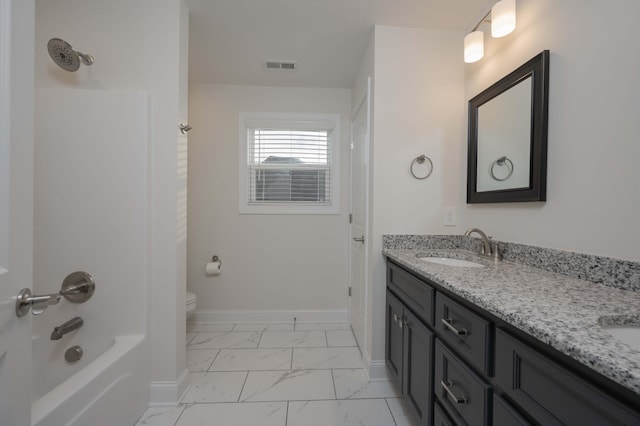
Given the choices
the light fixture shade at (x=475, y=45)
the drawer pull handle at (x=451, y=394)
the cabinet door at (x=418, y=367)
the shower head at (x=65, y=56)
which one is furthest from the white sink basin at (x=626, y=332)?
the shower head at (x=65, y=56)

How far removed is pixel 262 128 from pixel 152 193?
1.40 m

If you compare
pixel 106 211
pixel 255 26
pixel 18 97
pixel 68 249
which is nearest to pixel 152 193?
pixel 106 211

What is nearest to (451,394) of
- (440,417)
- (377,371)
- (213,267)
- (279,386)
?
(440,417)

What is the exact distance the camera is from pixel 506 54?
1.44m

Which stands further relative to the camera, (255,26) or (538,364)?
(255,26)

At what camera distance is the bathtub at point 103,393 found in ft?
3.33

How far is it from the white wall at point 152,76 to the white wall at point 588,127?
192 cm

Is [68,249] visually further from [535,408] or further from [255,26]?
[535,408]

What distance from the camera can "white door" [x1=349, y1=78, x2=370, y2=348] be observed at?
195 cm

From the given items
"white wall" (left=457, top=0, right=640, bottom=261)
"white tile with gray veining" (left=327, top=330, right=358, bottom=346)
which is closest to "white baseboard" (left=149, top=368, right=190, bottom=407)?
"white tile with gray veining" (left=327, top=330, right=358, bottom=346)

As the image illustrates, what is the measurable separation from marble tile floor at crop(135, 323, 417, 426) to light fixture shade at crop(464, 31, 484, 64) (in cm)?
210

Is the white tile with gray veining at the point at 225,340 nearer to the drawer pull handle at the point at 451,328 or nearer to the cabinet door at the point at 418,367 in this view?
the cabinet door at the point at 418,367

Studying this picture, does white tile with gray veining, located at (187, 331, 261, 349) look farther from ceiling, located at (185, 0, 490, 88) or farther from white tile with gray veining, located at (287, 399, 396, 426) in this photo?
ceiling, located at (185, 0, 490, 88)

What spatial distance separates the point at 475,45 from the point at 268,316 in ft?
8.92
